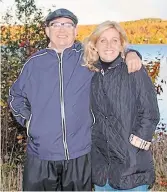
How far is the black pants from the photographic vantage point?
3371 mm

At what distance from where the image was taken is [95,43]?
322cm

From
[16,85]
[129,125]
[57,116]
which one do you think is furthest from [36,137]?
[129,125]

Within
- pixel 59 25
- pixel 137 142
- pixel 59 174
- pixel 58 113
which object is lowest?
pixel 59 174

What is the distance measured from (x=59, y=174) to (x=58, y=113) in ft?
1.64

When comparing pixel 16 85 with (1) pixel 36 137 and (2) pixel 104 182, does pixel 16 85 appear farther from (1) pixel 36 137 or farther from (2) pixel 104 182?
(2) pixel 104 182

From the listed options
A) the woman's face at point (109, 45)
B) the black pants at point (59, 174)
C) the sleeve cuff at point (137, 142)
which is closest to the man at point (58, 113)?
the black pants at point (59, 174)

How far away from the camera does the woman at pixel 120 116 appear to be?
302cm

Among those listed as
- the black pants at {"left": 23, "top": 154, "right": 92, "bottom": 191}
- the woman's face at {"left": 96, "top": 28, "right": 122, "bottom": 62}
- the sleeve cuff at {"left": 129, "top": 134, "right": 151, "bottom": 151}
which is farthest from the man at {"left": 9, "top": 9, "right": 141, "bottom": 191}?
the sleeve cuff at {"left": 129, "top": 134, "right": 151, "bottom": 151}

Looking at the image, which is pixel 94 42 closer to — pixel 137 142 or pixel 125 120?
pixel 125 120

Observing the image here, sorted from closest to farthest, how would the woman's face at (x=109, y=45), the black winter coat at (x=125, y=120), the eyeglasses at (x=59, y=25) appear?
the black winter coat at (x=125, y=120) → the woman's face at (x=109, y=45) → the eyeglasses at (x=59, y=25)

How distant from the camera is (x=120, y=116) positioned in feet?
9.97

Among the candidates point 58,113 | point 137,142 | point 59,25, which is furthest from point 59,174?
point 59,25

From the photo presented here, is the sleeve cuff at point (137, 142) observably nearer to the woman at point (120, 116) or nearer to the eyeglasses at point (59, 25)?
the woman at point (120, 116)

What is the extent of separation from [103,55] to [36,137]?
2.75ft
